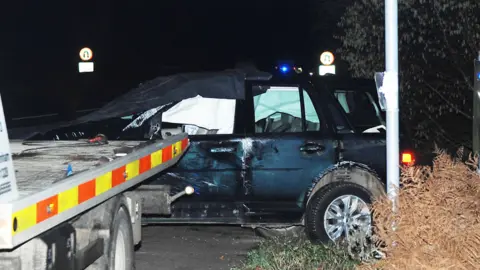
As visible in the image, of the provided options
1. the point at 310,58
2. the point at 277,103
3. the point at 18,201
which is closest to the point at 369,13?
the point at 277,103

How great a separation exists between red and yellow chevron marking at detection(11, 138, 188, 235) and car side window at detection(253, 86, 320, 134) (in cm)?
225

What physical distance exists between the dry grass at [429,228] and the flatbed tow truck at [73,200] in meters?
1.69

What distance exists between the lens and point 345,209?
27.3ft

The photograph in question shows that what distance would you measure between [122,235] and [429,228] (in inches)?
92.7

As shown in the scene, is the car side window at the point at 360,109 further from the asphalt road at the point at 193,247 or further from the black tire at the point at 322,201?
the asphalt road at the point at 193,247

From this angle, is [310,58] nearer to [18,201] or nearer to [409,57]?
[409,57]

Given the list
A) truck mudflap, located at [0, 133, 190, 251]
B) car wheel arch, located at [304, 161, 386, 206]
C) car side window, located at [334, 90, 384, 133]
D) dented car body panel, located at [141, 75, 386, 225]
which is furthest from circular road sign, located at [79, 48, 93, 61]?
truck mudflap, located at [0, 133, 190, 251]

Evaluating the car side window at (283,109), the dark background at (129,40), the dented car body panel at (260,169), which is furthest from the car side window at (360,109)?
the dark background at (129,40)

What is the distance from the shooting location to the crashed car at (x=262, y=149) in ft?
27.3

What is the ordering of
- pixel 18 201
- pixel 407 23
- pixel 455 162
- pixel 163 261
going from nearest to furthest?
pixel 18 201 < pixel 455 162 < pixel 163 261 < pixel 407 23

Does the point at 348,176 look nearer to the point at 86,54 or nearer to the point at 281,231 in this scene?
the point at 281,231

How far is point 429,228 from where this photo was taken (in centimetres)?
465

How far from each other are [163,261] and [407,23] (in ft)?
20.1

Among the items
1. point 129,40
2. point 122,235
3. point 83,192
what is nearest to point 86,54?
point 122,235
